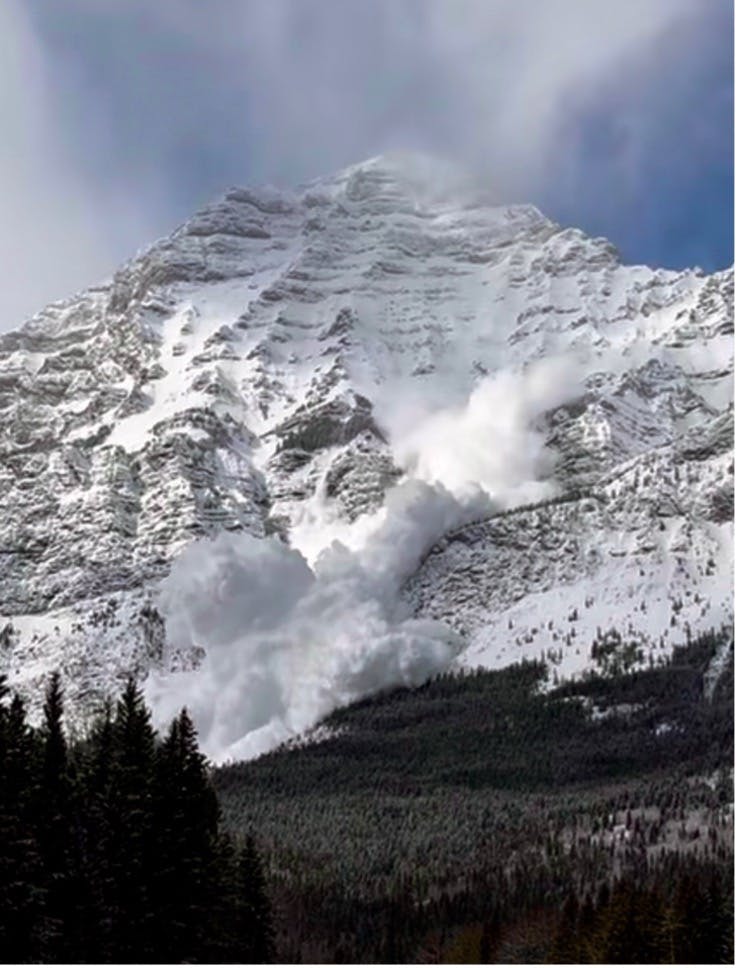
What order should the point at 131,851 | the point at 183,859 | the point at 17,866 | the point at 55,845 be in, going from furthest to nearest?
1. the point at 183,859
2. the point at 131,851
3. the point at 55,845
4. the point at 17,866

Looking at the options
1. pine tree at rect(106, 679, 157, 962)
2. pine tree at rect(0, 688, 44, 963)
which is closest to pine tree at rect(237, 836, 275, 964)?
pine tree at rect(106, 679, 157, 962)

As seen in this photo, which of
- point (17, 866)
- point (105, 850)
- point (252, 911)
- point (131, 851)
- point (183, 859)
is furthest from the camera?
point (252, 911)

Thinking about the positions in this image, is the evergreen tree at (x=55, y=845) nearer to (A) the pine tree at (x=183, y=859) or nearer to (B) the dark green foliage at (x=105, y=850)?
Result: (B) the dark green foliage at (x=105, y=850)

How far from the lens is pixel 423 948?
6614 inches

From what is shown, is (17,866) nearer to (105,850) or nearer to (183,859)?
(105,850)

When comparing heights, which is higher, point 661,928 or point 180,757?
point 180,757

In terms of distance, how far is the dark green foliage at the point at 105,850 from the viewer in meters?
49.5

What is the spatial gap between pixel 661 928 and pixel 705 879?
9777 cm

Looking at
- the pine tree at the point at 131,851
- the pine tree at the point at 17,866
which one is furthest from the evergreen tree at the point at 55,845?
the pine tree at the point at 131,851

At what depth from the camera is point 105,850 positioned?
55.8 m

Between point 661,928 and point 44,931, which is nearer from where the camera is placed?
point 44,931

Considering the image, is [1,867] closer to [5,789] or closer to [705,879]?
[5,789]

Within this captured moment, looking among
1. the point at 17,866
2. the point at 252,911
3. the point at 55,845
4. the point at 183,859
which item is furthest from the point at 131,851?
the point at 252,911

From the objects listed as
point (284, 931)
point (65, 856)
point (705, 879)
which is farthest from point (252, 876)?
point (705, 879)
